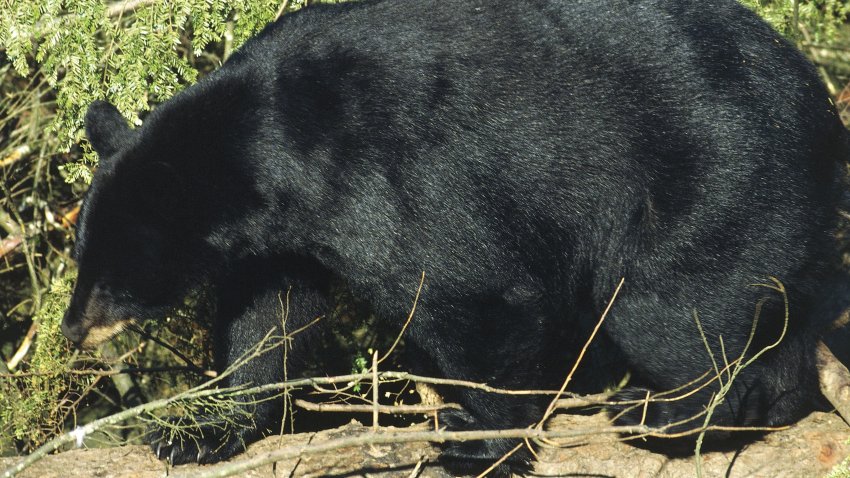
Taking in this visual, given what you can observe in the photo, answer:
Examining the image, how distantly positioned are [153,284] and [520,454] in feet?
6.10

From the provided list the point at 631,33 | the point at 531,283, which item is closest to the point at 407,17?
the point at 631,33

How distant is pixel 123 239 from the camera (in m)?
3.98

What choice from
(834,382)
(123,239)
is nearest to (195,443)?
(123,239)

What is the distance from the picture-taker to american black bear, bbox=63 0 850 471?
3.88 metres

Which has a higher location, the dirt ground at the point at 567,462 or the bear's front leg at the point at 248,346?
the bear's front leg at the point at 248,346

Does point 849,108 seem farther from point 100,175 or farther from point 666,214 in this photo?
point 100,175

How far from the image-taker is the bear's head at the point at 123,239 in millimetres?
3898

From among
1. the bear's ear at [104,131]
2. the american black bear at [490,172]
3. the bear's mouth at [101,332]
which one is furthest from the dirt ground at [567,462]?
the bear's ear at [104,131]

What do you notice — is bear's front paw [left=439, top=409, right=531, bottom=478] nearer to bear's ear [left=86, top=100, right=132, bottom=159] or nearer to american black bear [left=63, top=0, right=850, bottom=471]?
american black bear [left=63, top=0, right=850, bottom=471]

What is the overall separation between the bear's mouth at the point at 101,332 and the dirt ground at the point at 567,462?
0.53m

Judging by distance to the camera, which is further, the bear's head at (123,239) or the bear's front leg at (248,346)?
the bear's front leg at (248,346)

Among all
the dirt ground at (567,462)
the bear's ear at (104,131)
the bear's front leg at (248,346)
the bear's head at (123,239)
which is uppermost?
the bear's ear at (104,131)

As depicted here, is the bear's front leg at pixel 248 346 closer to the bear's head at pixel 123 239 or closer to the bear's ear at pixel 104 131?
the bear's head at pixel 123 239

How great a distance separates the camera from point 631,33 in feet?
13.1
